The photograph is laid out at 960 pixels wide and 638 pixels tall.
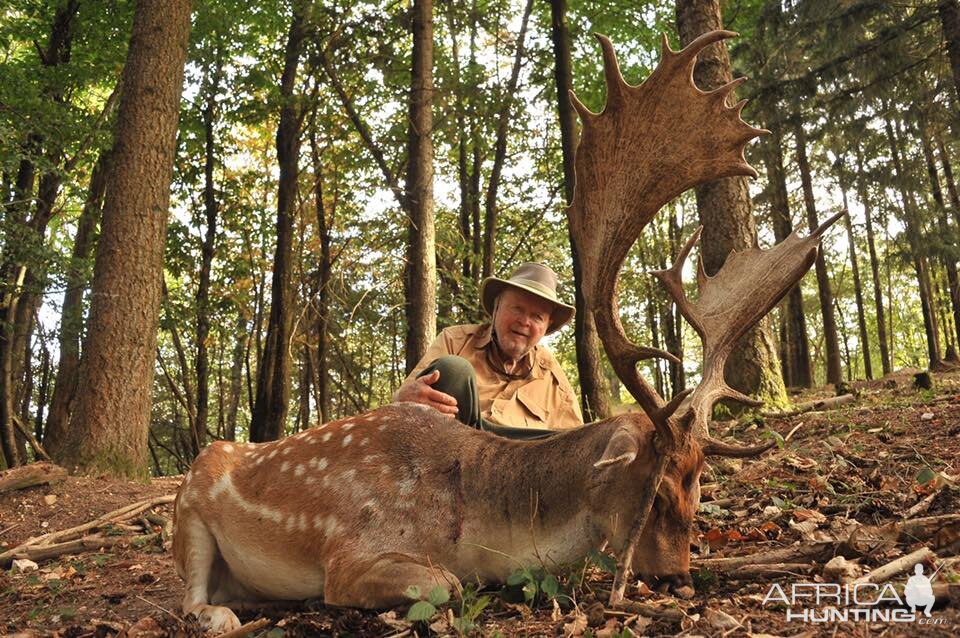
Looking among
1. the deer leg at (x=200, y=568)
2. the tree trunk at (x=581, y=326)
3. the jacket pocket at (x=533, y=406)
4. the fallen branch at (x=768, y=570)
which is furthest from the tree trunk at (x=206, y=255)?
the fallen branch at (x=768, y=570)

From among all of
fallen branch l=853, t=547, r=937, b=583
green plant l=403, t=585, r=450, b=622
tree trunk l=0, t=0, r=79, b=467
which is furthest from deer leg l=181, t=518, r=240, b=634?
tree trunk l=0, t=0, r=79, b=467

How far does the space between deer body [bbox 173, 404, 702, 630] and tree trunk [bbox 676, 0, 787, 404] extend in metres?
4.98

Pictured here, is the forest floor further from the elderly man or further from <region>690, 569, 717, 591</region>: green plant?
the elderly man

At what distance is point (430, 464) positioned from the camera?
371 cm

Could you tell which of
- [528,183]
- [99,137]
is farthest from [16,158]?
[528,183]

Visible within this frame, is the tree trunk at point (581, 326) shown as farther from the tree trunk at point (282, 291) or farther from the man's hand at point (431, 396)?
the man's hand at point (431, 396)

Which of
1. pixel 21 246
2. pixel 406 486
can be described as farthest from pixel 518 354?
pixel 21 246

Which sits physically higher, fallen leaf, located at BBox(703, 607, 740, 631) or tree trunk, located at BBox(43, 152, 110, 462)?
tree trunk, located at BBox(43, 152, 110, 462)

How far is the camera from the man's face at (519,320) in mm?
5320

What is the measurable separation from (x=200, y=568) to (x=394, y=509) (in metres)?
1.24

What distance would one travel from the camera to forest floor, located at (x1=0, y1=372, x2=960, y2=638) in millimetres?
2607

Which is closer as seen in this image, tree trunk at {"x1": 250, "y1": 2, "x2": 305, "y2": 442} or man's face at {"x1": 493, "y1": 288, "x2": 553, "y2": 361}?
man's face at {"x1": 493, "y1": 288, "x2": 553, "y2": 361}

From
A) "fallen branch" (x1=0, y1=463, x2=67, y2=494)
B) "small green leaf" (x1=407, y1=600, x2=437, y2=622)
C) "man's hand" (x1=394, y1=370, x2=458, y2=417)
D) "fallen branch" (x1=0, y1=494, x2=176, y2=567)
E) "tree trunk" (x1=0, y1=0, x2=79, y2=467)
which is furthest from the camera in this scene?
"tree trunk" (x1=0, y1=0, x2=79, y2=467)

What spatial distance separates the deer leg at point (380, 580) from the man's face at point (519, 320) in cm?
226
